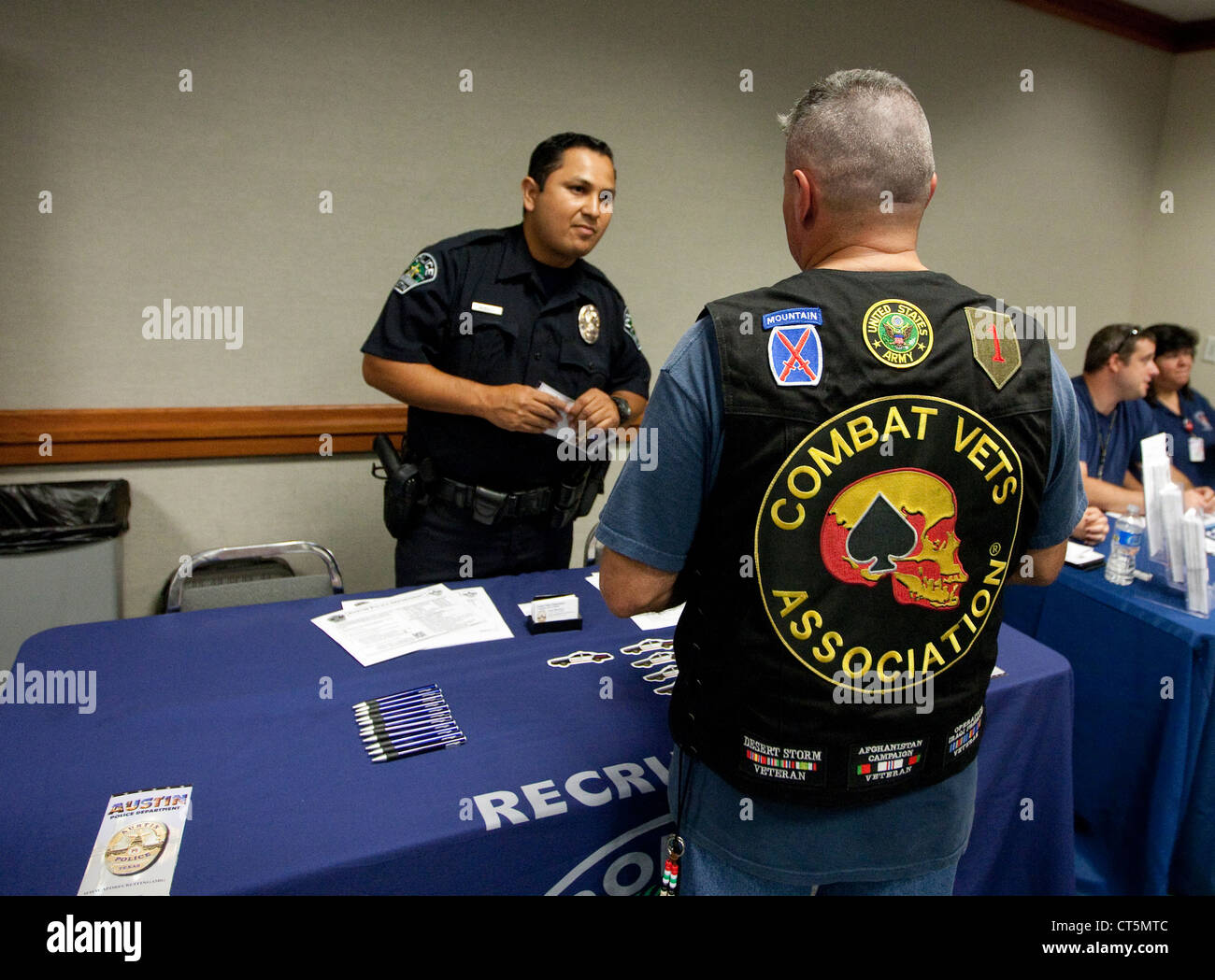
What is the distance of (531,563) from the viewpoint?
7.64 feet

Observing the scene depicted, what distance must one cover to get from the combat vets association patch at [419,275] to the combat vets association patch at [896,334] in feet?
5.04

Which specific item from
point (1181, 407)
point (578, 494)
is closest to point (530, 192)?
point (578, 494)

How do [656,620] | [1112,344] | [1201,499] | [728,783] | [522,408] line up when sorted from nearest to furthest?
[728,783], [656,620], [522,408], [1112,344], [1201,499]

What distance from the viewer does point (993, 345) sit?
36.6 inches

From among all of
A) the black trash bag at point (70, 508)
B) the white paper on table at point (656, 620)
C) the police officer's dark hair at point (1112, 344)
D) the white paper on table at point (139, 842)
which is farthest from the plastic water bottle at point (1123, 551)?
the black trash bag at point (70, 508)

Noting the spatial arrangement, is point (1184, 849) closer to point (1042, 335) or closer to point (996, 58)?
point (1042, 335)

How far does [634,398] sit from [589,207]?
1.82ft

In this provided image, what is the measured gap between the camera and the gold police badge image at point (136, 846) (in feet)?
3.38

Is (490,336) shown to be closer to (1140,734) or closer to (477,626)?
(477,626)

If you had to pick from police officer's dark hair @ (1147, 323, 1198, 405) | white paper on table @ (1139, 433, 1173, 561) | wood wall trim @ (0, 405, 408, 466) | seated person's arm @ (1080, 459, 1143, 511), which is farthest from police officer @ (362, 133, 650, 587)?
police officer's dark hair @ (1147, 323, 1198, 405)

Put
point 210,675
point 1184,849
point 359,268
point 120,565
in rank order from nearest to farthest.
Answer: point 210,675 → point 1184,849 → point 120,565 → point 359,268

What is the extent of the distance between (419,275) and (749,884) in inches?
67.6
